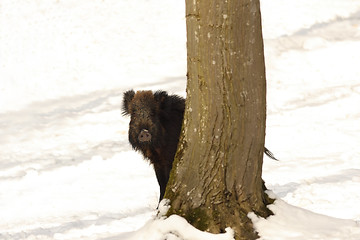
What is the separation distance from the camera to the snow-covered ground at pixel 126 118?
791 cm

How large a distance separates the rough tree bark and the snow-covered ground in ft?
0.80

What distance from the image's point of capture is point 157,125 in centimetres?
725

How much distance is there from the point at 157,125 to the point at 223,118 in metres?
2.10

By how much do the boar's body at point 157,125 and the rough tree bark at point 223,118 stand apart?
5.60ft

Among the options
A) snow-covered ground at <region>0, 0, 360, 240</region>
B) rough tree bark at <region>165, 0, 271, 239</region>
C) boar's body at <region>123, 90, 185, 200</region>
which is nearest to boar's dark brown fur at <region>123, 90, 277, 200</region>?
boar's body at <region>123, 90, 185, 200</region>

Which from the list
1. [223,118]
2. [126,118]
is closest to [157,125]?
[223,118]

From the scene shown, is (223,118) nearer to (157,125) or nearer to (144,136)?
(144,136)

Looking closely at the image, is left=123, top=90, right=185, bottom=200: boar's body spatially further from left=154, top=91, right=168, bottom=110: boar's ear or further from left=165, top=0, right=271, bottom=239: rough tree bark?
left=165, top=0, right=271, bottom=239: rough tree bark

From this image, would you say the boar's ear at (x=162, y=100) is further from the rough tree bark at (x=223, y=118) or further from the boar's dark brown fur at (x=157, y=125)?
the rough tree bark at (x=223, y=118)

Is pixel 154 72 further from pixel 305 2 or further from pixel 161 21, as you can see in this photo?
pixel 305 2

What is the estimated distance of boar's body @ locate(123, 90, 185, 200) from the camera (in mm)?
7191

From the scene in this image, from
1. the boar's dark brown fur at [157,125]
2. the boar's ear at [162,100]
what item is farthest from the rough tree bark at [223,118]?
Result: the boar's ear at [162,100]

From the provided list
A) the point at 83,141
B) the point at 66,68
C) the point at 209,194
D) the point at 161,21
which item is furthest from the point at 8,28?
the point at 209,194

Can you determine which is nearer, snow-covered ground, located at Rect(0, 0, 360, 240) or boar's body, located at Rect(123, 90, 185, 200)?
boar's body, located at Rect(123, 90, 185, 200)
